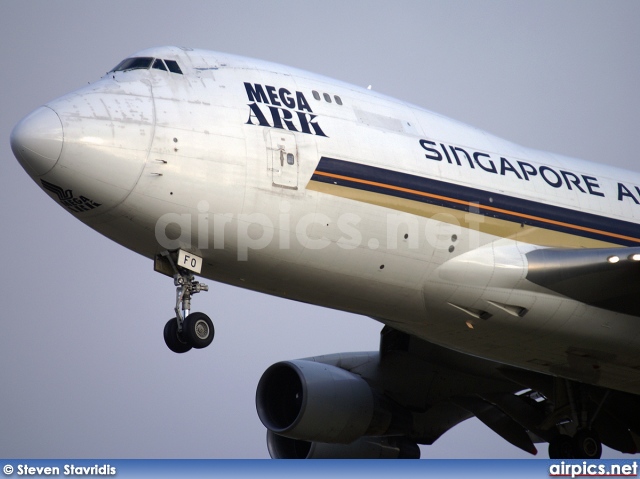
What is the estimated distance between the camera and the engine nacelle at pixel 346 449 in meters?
25.3

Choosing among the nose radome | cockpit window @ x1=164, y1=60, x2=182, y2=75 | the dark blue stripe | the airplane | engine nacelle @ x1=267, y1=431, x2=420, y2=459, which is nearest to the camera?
the nose radome

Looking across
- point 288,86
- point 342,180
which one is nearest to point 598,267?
point 342,180

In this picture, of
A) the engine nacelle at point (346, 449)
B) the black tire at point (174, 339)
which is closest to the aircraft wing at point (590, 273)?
the black tire at point (174, 339)

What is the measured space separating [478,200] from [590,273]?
2.18m

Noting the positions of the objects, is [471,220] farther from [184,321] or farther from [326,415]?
[326,415]

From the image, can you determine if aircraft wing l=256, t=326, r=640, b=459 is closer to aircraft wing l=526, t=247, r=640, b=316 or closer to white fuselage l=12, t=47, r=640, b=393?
white fuselage l=12, t=47, r=640, b=393

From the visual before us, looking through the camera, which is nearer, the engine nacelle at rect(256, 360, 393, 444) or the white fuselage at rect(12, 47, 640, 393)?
the white fuselage at rect(12, 47, 640, 393)

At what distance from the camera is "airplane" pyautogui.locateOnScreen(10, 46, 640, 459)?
1772 centimetres

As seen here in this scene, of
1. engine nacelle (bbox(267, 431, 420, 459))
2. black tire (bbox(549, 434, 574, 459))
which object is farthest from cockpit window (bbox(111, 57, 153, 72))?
black tire (bbox(549, 434, 574, 459))

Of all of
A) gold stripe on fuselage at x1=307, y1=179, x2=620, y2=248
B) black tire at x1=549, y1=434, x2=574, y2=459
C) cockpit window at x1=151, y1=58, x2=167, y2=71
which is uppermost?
cockpit window at x1=151, y1=58, x2=167, y2=71

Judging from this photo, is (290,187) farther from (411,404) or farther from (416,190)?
(411,404)

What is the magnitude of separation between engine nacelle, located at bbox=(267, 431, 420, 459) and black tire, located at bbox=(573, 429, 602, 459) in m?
3.73

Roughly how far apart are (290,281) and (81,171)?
3.85m

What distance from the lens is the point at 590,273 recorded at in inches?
783
